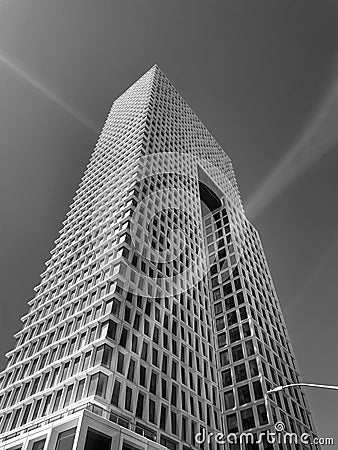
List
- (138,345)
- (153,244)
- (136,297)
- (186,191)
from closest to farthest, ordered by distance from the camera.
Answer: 1. (138,345)
2. (136,297)
3. (153,244)
4. (186,191)

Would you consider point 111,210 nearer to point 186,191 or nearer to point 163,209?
point 163,209

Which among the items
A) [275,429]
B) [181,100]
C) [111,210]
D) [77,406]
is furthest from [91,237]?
[181,100]

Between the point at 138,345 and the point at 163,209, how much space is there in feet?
87.7

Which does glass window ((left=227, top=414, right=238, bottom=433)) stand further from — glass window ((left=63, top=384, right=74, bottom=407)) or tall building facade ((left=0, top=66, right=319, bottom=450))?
glass window ((left=63, top=384, right=74, bottom=407))

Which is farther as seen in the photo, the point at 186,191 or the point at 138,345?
the point at 186,191

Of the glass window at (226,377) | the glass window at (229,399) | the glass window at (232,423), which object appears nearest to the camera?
the glass window at (232,423)

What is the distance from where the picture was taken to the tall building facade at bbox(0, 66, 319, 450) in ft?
114

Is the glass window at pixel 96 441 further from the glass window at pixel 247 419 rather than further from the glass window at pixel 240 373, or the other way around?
the glass window at pixel 240 373

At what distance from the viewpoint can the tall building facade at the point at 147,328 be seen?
1373 inches

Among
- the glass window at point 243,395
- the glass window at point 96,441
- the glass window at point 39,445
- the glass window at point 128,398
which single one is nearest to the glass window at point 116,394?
the glass window at point 128,398

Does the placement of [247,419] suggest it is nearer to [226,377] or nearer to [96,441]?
[226,377]

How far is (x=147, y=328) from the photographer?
42.6 meters

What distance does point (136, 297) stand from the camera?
44.1m

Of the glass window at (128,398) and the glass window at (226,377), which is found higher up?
the glass window at (226,377)
